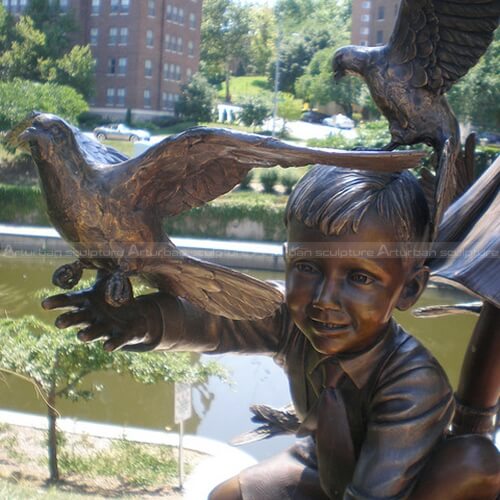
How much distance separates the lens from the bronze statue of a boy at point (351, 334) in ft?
3.19

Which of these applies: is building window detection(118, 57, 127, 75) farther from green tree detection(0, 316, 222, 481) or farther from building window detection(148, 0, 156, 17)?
green tree detection(0, 316, 222, 481)

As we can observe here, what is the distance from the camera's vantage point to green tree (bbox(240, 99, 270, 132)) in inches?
818

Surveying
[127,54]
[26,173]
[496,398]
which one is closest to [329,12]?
[127,54]

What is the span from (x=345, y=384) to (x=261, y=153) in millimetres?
375

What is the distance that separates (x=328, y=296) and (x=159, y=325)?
1.03 feet

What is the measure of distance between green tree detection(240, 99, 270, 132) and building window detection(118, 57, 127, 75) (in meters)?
3.73

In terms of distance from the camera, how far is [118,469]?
4.25 metres

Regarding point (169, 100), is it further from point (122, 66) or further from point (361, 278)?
point (361, 278)

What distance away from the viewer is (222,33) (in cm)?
2742

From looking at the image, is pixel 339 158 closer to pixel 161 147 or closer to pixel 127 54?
pixel 161 147

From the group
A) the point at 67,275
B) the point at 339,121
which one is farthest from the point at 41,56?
the point at 67,275

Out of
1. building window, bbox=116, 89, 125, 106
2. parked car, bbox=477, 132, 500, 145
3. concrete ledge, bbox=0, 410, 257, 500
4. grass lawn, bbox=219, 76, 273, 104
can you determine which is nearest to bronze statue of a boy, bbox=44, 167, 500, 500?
concrete ledge, bbox=0, 410, 257, 500

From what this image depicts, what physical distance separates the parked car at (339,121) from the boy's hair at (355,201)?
69.5 ft

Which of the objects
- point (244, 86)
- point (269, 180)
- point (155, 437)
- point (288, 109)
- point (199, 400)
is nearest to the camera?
point (155, 437)
